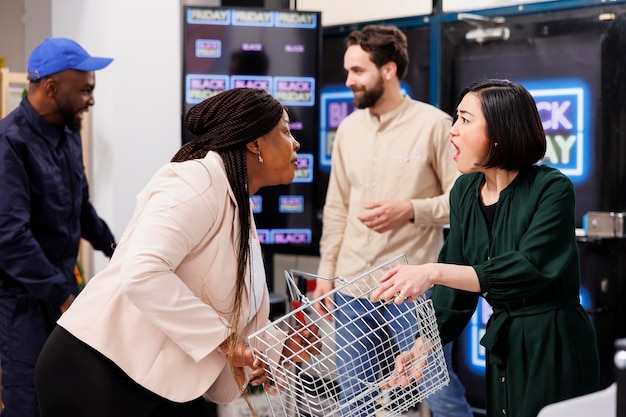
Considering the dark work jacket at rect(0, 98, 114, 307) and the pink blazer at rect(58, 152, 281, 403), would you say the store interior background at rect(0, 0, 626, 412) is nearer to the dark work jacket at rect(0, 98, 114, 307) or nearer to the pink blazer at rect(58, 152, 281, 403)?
the dark work jacket at rect(0, 98, 114, 307)

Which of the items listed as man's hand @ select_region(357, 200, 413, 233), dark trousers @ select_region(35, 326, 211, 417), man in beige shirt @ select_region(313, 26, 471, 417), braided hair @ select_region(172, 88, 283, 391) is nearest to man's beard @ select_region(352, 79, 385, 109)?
man in beige shirt @ select_region(313, 26, 471, 417)

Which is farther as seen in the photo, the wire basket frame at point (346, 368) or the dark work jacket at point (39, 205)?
the dark work jacket at point (39, 205)

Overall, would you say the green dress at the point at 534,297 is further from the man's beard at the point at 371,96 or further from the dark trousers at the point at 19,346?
the dark trousers at the point at 19,346

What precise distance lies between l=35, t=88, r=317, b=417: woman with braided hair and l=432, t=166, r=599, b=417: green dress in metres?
0.55

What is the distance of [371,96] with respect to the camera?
3.84m

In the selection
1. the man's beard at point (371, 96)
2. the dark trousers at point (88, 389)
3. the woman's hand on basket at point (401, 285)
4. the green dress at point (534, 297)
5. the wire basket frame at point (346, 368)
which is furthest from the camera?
the man's beard at point (371, 96)

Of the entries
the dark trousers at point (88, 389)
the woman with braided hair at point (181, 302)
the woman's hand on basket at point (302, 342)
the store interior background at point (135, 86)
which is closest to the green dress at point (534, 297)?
the woman's hand on basket at point (302, 342)

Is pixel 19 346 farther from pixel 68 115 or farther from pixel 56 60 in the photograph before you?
pixel 56 60

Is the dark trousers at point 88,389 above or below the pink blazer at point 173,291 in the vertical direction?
below

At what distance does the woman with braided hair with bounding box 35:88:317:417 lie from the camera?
1938 mm

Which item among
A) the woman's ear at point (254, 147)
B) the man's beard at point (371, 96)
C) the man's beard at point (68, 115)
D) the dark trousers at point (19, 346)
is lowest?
the dark trousers at point (19, 346)

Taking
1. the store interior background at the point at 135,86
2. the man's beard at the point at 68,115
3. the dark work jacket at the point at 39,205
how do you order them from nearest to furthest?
the dark work jacket at the point at 39,205, the man's beard at the point at 68,115, the store interior background at the point at 135,86

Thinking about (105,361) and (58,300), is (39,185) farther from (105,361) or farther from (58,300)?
(105,361)

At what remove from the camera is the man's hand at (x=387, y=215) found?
355 cm
